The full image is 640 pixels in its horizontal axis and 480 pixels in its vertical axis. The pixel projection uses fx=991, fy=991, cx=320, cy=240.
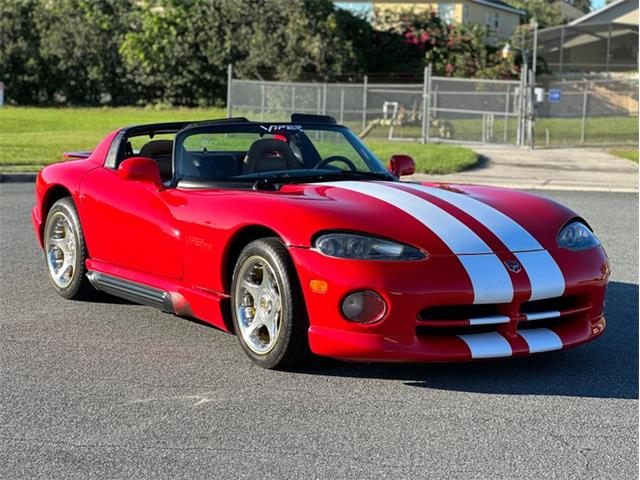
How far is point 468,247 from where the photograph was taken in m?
4.95

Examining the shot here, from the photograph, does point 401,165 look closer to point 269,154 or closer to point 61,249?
point 269,154

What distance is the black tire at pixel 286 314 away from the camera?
4.89 meters

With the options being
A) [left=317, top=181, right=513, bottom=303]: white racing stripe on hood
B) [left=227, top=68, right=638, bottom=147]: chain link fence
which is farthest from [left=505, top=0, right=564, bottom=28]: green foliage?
[left=317, top=181, right=513, bottom=303]: white racing stripe on hood

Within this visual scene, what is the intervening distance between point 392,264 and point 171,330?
1856mm

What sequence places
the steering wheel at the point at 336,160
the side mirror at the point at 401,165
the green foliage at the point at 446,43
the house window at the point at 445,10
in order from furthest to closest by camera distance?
the house window at the point at 445,10
the green foliage at the point at 446,43
the side mirror at the point at 401,165
the steering wheel at the point at 336,160

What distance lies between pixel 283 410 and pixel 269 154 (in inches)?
86.5

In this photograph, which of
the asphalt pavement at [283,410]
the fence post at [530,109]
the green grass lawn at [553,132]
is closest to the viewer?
the asphalt pavement at [283,410]

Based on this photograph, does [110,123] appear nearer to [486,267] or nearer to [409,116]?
[409,116]

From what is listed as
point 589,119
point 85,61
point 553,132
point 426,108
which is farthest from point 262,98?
point 85,61

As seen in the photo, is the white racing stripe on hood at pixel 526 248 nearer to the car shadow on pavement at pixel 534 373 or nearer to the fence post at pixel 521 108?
the car shadow on pavement at pixel 534 373

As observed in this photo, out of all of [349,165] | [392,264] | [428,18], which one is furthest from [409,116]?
[392,264]

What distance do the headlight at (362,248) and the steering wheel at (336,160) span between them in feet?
5.18

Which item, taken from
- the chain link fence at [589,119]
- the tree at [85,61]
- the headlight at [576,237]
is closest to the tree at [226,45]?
the tree at [85,61]

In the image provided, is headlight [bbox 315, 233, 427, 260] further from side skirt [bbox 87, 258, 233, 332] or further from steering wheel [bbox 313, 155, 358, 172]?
steering wheel [bbox 313, 155, 358, 172]
